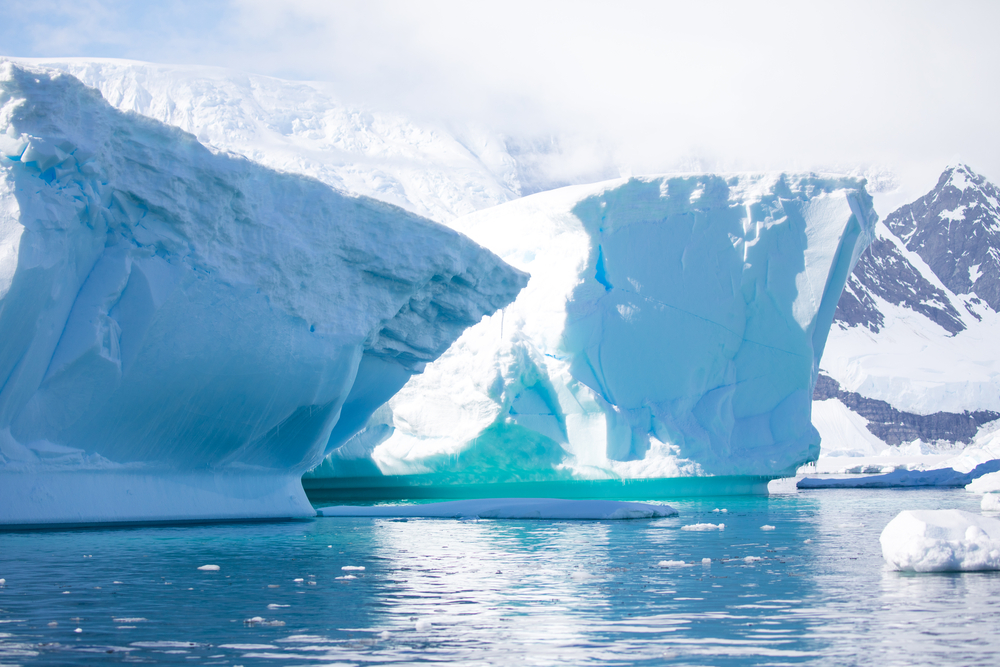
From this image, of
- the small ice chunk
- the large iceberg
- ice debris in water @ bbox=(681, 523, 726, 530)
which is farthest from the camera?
the small ice chunk

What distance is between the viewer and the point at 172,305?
1034cm

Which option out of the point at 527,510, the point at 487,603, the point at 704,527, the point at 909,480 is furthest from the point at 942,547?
the point at 909,480

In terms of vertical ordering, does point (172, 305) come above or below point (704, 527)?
above

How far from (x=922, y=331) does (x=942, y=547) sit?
62930 millimetres

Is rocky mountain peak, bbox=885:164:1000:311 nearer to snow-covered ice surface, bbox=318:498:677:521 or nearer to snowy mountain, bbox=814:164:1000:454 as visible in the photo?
snowy mountain, bbox=814:164:1000:454

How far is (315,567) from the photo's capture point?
674 centimetres

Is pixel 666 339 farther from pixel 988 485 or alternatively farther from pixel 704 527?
pixel 988 485

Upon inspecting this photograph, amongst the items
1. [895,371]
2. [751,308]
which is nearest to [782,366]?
[751,308]

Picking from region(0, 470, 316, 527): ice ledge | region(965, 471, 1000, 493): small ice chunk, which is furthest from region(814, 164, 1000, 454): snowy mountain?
region(0, 470, 316, 527): ice ledge

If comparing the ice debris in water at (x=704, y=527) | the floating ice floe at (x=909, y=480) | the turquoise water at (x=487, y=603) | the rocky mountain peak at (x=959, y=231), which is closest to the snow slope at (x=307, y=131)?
the floating ice floe at (x=909, y=480)

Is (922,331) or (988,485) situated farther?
(922,331)

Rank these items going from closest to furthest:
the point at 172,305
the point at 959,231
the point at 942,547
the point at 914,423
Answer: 1. the point at 942,547
2. the point at 172,305
3. the point at 914,423
4. the point at 959,231

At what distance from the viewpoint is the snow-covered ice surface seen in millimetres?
11750

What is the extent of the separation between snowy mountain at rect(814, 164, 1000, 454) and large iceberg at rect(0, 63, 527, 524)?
32.2 m
